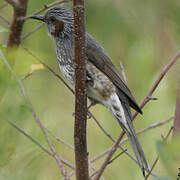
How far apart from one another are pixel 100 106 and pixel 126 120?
3.69 feet

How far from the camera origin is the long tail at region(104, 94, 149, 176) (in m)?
3.12

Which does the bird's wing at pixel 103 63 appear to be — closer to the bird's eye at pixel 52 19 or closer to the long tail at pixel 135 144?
the long tail at pixel 135 144

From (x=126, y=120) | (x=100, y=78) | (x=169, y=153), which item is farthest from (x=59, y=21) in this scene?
(x=169, y=153)

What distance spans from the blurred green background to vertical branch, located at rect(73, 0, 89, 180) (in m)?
0.27

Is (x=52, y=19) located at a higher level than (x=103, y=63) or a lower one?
higher

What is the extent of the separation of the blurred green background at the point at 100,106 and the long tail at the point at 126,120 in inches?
5.6

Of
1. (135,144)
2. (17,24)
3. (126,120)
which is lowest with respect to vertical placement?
(135,144)

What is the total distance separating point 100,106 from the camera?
454 cm

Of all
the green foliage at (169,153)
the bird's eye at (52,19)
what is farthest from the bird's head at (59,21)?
the green foliage at (169,153)

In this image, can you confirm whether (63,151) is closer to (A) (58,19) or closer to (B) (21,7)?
(A) (58,19)

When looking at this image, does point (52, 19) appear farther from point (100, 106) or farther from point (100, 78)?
point (100, 106)

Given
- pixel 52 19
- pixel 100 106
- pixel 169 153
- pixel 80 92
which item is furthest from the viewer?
pixel 100 106

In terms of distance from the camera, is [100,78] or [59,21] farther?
[59,21]

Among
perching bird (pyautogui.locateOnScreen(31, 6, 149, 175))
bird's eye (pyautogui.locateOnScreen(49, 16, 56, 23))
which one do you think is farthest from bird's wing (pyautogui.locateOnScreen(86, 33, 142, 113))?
bird's eye (pyautogui.locateOnScreen(49, 16, 56, 23))
